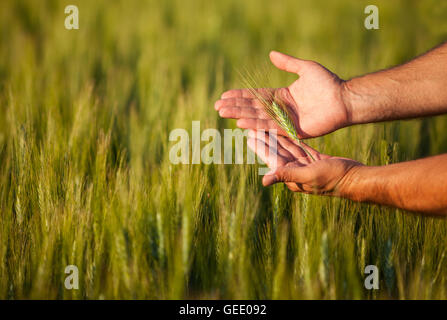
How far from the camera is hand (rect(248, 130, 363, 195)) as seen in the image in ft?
→ 3.53

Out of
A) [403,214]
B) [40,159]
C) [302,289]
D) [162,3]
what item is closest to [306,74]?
[403,214]

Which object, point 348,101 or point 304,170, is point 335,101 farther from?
point 304,170

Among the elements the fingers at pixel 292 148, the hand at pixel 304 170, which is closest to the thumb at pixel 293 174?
the hand at pixel 304 170

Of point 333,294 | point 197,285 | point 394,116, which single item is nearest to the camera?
point 333,294

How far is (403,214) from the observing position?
1.12 meters

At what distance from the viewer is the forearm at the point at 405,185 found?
1.08 m

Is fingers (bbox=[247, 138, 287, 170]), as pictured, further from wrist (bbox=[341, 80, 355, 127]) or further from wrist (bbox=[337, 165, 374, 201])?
wrist (bbox=[341, 80, 355, 127])

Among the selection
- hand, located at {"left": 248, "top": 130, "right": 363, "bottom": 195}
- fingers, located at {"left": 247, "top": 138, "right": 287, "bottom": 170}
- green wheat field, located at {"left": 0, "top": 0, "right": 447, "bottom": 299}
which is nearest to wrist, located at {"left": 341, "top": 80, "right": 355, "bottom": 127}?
green wheat field, located at {"left": 0, "top": 0, "right": 447, "bottom": 299}

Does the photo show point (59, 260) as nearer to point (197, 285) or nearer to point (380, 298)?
point (197, 285)

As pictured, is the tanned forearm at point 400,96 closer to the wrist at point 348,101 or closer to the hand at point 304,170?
the wrist at point 348,101

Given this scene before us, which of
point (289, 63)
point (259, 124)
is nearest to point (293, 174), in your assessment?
point (259, 124)

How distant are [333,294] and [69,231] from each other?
687mm

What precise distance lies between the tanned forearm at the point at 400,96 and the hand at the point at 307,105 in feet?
0.16
